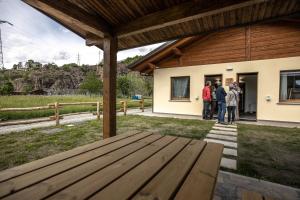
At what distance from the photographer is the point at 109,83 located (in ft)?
A: 9.16

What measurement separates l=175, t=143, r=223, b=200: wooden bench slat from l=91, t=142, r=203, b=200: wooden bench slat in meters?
0.23

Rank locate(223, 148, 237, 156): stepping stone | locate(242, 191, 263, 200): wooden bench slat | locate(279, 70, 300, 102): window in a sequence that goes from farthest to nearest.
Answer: locate(279, 70, 300, 102): window → locate(223, 148, 237, 156): stepping stone → locate(242, 191, 263, 200): wooden bench slat

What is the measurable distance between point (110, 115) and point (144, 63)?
28.3 feet

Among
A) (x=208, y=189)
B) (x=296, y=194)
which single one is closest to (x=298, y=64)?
(x=296, y=194)

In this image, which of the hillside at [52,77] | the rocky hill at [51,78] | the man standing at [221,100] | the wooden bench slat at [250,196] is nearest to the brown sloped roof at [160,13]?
the wooden bench slat at [250,196]

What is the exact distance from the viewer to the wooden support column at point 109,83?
279cm

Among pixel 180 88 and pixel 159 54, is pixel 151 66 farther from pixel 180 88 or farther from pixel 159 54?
pixel 180 88

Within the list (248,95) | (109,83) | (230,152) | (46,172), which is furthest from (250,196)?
(248,95)

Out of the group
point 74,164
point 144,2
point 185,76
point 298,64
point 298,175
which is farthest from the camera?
point 185,76

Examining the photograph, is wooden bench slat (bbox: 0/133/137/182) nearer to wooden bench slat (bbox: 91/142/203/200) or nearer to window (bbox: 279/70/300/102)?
wooden bench slat (bbox: 91/142/203/200)

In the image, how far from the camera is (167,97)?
1113cm

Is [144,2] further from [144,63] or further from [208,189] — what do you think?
[144,63]

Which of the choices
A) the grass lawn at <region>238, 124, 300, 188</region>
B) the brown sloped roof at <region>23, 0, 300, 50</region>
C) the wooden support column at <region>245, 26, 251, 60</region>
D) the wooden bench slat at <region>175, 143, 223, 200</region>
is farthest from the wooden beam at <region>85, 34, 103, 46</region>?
the wooden support column at <region>245, 26, 251, 60</region>

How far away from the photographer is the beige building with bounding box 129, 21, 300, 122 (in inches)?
307
